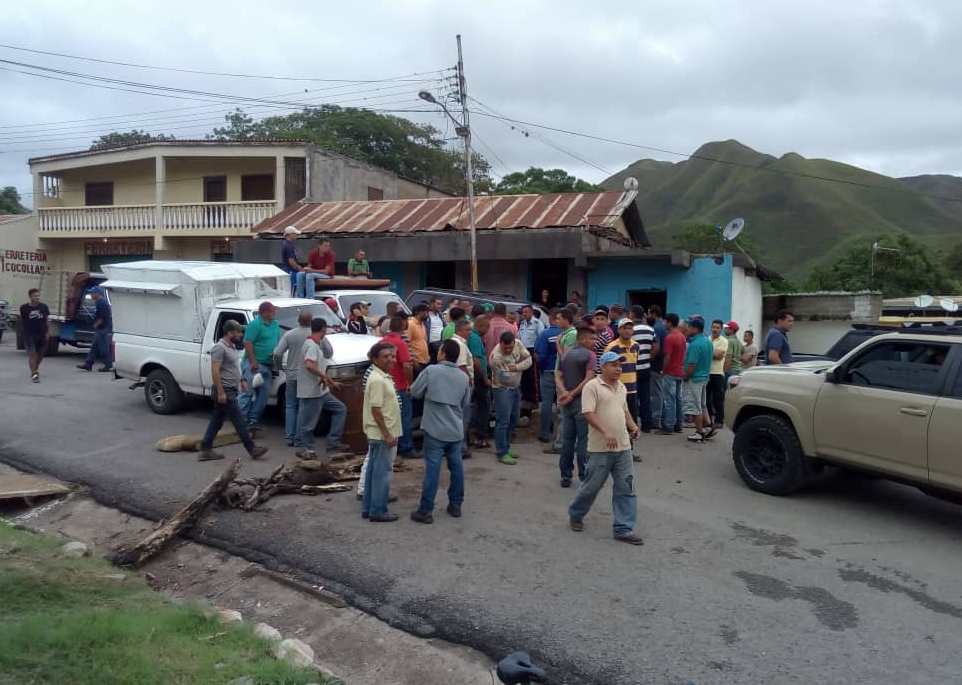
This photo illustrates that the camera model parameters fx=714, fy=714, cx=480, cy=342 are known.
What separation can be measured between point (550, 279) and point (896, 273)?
24.1 m

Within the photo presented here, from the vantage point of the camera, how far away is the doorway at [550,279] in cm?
1777

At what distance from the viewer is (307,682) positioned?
11.8 ft

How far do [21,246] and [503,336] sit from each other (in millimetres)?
29742

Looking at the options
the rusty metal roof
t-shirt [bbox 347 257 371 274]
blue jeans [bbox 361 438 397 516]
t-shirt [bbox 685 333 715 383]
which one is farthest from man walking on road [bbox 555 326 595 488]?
the rusty metal roof

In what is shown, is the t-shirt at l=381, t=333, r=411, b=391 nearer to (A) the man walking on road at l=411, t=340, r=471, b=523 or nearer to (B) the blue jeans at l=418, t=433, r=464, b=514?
(A) the man walking on road at l=411, t=340, r=471, b=523

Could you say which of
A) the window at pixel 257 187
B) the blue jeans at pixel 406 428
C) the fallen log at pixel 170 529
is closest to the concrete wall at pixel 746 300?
the blue jeans at pixel 406 428

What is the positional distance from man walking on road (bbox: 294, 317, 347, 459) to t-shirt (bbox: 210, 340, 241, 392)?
76 centimetres

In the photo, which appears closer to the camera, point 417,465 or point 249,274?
point 417,465

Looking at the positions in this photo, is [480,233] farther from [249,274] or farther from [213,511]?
[213,511]

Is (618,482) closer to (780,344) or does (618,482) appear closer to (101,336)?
(780,344)

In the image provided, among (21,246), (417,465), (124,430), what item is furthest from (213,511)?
(21,246)

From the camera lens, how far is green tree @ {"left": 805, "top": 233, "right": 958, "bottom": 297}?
3366 centimetres

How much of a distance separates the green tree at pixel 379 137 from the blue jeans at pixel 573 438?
32166mm

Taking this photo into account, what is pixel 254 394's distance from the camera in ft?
29.7
